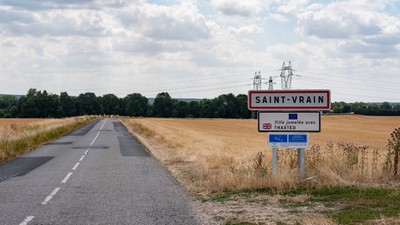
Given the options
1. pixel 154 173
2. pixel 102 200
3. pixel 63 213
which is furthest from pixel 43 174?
pixel 63 213

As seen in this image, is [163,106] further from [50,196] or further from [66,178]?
[50,196]

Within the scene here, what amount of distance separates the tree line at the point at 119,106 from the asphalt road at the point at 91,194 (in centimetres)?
13510

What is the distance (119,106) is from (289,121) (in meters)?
168

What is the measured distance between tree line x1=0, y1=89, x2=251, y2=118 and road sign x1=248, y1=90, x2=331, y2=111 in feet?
455

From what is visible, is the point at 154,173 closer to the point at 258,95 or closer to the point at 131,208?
the point at 258,95

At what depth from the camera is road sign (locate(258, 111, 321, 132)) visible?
1288 centimetres

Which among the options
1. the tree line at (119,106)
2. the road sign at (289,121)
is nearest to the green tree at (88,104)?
the tree line at (119,106)

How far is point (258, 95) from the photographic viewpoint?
12.8 m

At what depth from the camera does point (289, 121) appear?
12953 millimetres

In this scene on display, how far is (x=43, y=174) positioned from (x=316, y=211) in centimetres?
998

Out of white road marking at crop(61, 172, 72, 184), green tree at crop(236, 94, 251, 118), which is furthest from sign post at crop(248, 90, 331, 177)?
green tree at crop(236, 94, 251, 118)

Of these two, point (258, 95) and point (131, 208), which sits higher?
point (258, 95)

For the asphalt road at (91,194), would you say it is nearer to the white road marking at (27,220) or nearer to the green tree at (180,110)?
the white road marking at (27,220)

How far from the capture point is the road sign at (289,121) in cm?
1288
